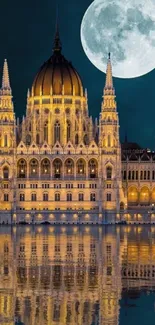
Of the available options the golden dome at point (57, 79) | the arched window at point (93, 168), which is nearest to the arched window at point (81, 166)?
the arched window at point (93, 168)

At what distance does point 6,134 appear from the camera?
173m

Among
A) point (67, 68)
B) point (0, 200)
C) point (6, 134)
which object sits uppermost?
point (67, 68)

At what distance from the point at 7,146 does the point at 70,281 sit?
11346cm

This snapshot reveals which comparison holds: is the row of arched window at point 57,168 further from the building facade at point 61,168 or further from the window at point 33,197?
the window at point 33,197

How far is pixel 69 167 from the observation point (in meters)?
173

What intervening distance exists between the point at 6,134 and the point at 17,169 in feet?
21.6

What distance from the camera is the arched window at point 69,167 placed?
172 meters

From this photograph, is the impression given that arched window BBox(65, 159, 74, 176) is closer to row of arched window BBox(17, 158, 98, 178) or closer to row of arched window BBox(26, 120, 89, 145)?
row of arched window BBox(17, 158, 98, 178)

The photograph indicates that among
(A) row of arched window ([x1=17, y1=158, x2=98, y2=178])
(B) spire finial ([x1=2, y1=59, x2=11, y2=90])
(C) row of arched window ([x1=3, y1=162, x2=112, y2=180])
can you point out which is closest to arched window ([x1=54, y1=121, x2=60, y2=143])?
(A) row of arched window ([x1=17, y1=158, x2=98, y2=178])

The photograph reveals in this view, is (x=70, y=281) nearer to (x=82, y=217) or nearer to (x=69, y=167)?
(x=82, y=217)

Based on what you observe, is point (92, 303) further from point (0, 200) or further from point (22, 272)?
point (0, 200)

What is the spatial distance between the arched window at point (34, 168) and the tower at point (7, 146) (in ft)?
11.5

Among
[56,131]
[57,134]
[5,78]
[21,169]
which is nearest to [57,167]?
[21,169]

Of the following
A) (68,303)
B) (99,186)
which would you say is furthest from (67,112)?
(68,303)
